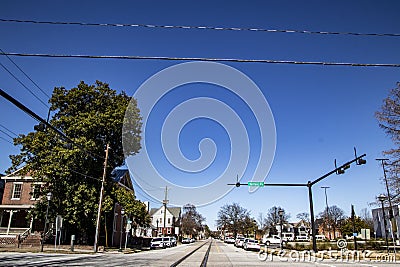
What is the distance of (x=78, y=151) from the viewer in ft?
109

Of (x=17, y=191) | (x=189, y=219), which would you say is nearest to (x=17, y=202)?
(x=17, y=191)

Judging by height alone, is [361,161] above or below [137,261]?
above

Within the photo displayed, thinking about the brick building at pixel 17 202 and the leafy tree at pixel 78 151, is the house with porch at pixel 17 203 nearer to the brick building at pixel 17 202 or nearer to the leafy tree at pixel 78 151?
the brick building at pixel 17 202

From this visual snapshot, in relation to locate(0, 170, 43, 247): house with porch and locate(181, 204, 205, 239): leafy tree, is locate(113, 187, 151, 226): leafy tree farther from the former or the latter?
locate(181, 204, 205, 239): leafy tree

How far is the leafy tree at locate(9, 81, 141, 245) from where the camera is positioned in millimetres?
33562

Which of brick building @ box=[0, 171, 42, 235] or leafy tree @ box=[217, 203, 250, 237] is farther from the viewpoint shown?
leafy tree @ box=[217, 203, 250, 237]

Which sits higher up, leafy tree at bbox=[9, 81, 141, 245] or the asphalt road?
leafy tree at bbox=[9, 81, 141, 245]

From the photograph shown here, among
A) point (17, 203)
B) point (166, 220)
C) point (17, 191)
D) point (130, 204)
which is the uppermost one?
point (17, 191)

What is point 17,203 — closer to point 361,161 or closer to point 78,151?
point 78,151

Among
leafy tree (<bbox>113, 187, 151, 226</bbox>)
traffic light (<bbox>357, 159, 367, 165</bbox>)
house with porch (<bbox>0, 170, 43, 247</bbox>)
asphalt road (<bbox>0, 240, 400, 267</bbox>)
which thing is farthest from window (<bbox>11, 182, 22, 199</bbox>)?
traffic light (<bbox>357, 159, 367, 165</bbox>)

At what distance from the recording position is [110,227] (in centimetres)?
4409

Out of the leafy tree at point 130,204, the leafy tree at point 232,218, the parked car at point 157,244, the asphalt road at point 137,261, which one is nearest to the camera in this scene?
the asphalt road at point 137,261

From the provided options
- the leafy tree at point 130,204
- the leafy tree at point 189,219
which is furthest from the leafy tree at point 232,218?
the leafy tree at point 130,204

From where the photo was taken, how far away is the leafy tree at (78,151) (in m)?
33.6
